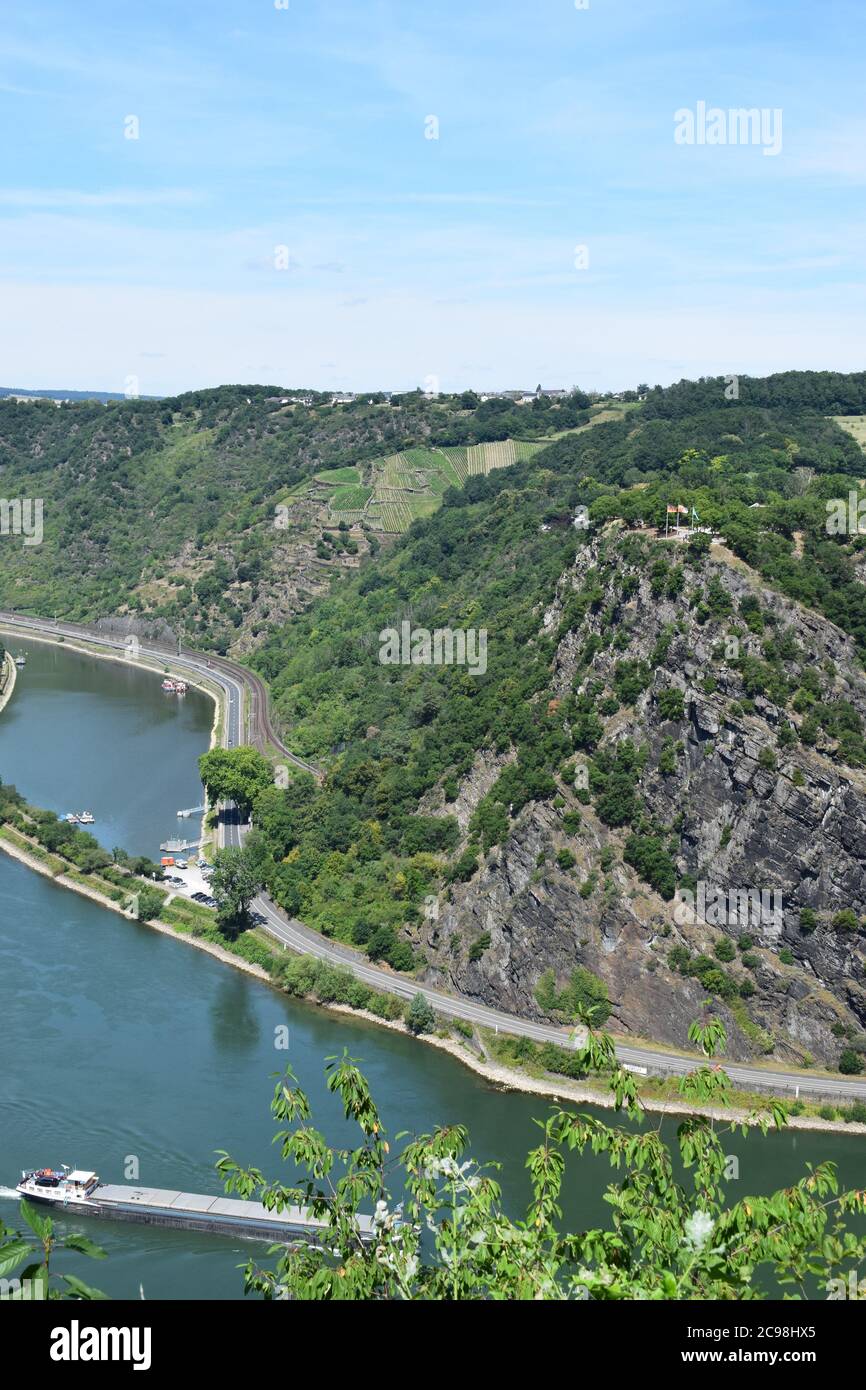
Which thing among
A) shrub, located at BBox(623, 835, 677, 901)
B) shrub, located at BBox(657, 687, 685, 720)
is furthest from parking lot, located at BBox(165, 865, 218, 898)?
shrub, located at BBox(657, 687, 685, 720)

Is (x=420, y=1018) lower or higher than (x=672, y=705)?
lower

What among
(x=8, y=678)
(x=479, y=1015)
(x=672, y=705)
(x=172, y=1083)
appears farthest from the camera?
(x=8, y=678)

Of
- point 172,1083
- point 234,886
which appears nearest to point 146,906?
point 234,886

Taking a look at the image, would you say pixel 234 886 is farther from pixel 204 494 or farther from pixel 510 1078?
pixel 204 494

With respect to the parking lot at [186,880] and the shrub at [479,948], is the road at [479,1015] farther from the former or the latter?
the parking lot at [186,880]

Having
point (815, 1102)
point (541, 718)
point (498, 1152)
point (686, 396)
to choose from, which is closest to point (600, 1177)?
point (498, 1152)

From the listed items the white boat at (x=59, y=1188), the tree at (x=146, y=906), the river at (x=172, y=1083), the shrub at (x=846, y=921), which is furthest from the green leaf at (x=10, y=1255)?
the tree at (x=146, y=906)
